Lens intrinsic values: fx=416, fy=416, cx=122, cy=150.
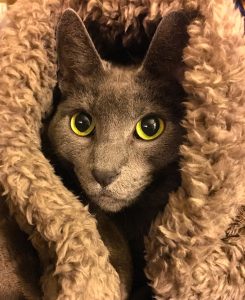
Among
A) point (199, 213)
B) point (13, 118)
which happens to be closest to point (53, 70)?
point (13, 118)

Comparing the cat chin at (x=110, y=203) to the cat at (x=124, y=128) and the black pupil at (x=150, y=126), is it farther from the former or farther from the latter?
the black pupil at (x=150, y=126)

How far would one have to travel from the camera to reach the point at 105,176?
710 mm

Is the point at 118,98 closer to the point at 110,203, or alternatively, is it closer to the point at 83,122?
the point at 83,122

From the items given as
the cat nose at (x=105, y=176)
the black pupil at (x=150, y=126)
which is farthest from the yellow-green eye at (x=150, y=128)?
the cat nose at (x=105, y=176)

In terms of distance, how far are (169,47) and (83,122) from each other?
0.22 m

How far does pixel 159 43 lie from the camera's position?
76 centimetres

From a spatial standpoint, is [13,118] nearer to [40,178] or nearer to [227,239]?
[40,178]

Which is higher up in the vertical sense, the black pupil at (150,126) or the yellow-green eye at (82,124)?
the black pupil at (150,126)

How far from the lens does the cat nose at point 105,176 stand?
708 mm

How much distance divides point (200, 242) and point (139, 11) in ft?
1.47

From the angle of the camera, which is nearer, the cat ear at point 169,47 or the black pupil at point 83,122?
the cat ear at point 169,47

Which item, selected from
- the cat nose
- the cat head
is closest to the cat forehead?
the cat head

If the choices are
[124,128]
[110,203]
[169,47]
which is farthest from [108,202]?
[169,47]

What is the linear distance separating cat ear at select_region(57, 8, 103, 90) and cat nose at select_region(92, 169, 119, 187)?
0.77 ft
